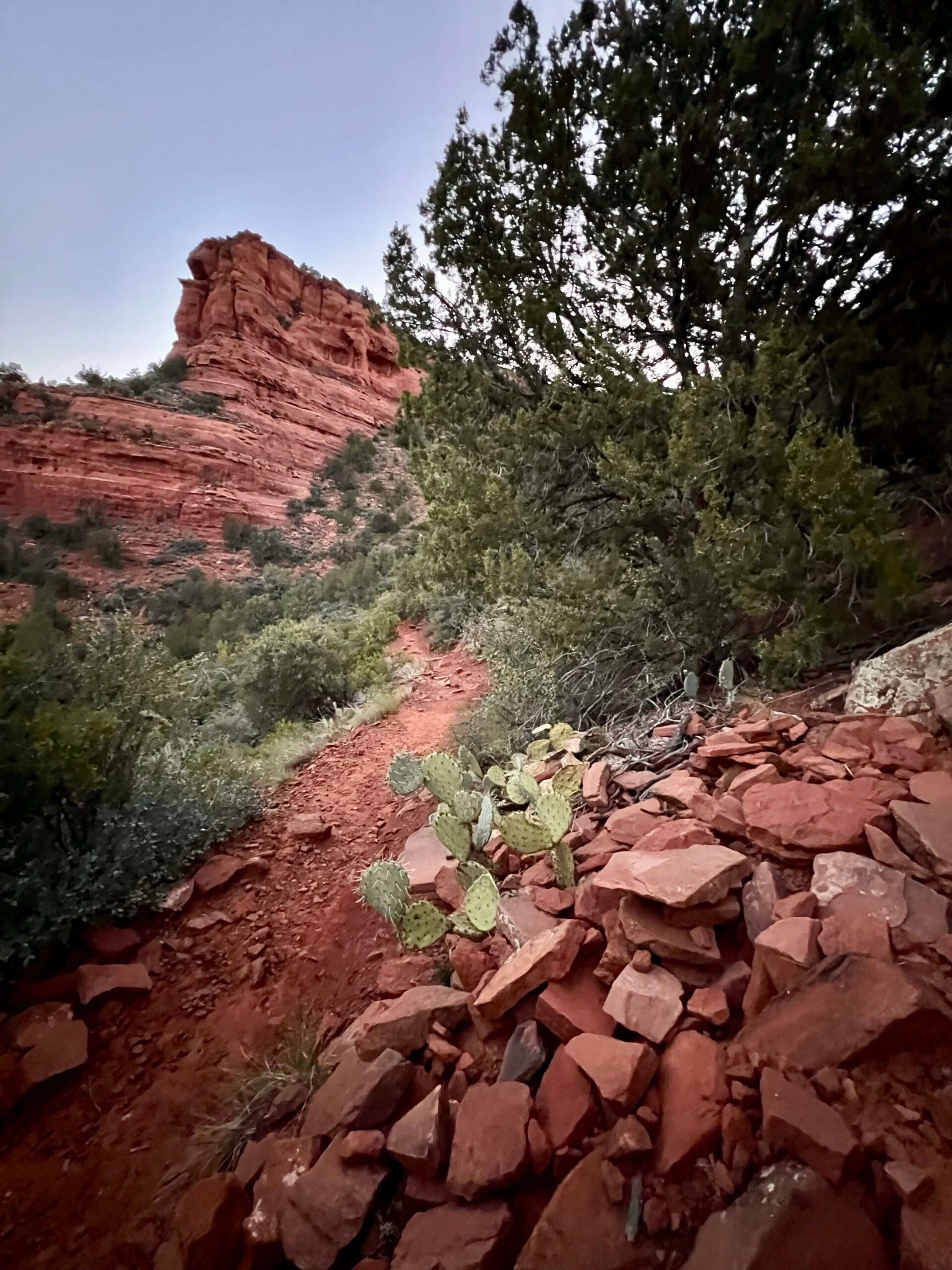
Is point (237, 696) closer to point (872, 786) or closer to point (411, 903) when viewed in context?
point (411, 903)

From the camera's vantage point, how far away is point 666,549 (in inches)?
185

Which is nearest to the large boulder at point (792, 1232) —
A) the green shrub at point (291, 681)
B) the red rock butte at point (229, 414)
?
the green shrub at point (291, 681)

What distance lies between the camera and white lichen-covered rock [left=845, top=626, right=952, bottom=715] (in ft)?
8.14

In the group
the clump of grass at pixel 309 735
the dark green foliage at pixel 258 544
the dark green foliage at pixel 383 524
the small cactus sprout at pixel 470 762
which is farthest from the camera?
the dark green foliage at pixel 383 524

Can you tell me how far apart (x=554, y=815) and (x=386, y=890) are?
2.77 ft

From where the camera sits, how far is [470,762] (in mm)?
3996

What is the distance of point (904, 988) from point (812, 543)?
2.68 metres

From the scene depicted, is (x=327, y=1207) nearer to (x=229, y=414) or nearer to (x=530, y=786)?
(x=530, y=786)

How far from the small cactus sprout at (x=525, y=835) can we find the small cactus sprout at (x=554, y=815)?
40 millimetres

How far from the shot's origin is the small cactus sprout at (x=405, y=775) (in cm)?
338

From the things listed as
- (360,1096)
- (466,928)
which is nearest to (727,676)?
(466,928)

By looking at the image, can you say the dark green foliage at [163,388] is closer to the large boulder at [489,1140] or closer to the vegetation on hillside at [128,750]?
the vegetation on hillside at [128,750]

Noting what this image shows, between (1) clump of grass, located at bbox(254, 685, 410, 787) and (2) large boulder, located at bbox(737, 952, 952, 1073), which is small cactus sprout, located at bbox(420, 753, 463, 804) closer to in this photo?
(2) large boulder, located at bbox(737, 952, 952, 1073)

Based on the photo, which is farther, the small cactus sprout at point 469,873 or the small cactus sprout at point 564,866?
the small cactus sprout at point 469,873
